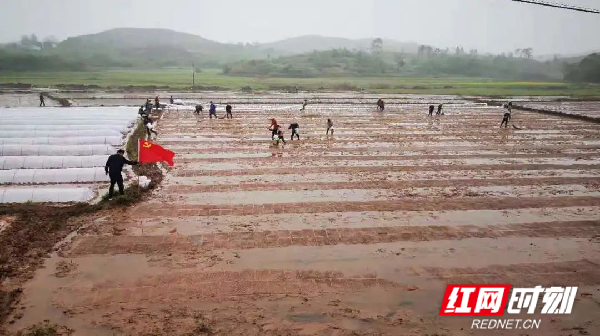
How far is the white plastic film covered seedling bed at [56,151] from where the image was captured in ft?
38.1

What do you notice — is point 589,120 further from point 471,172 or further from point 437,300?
point 437,300

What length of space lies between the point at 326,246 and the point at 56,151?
1219 cm

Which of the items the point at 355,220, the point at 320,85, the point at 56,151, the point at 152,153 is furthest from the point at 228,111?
the point at 320,85

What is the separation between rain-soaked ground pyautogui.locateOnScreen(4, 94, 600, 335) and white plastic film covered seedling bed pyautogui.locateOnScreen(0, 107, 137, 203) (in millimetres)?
2434

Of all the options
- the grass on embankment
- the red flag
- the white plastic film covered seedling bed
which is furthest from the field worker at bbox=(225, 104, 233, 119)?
the grass on embankment

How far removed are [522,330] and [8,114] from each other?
26.0 metres

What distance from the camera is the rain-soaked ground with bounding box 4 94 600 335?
6.70m

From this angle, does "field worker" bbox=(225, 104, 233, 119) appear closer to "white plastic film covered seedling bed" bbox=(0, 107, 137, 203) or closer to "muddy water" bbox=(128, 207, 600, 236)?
"white plastic film covered seedling bed" bbox=(0, 107, 137, 203)

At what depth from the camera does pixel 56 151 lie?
53.1 feet

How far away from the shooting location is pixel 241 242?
9.34 m

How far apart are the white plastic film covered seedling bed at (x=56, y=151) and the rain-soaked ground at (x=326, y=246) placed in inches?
95.8

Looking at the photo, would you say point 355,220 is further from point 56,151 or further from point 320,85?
point 320,85

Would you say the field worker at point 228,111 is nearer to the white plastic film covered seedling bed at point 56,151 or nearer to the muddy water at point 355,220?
the white plastic film covered seedling bed at point 56,151

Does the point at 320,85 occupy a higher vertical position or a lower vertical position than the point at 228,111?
higher
